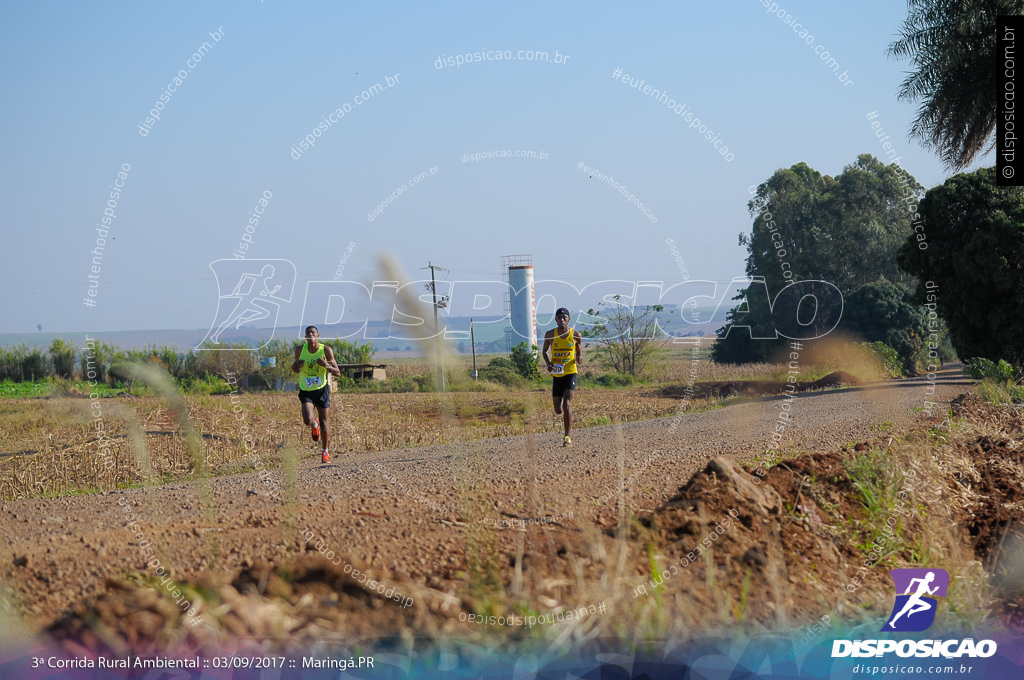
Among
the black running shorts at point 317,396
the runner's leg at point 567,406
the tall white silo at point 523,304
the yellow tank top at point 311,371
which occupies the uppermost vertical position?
the tall white silo at point 523,304

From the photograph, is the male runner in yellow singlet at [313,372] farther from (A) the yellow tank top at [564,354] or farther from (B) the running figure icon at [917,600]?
(B) the running figure icon at [917,600]

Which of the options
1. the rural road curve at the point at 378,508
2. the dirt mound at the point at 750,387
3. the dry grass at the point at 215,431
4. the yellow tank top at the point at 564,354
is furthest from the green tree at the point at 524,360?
the yellow tank top at the point at 564,354

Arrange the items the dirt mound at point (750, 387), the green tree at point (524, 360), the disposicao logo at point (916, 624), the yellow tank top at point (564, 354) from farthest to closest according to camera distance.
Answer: the green tree at point (524, 360), the dirt mound at point (750, 387), the yellow tank top at point (564, 354), the disposicao logo at point (916, 624)

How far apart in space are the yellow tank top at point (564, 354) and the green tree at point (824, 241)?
32.4m

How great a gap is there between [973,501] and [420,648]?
223 inches

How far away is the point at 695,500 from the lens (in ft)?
18.4

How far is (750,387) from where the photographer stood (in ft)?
88.3

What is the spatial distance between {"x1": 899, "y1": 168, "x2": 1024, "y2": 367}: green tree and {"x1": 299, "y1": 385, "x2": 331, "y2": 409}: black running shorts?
16.5 metres

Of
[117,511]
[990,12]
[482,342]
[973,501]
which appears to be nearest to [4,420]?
[117,511]

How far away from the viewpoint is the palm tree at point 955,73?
15961 mm

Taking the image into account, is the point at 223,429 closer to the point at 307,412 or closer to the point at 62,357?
the point at 307,412

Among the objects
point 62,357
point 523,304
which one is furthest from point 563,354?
point 62,357

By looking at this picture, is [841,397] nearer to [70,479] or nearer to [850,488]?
[850,488]

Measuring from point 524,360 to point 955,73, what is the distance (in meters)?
18.7
